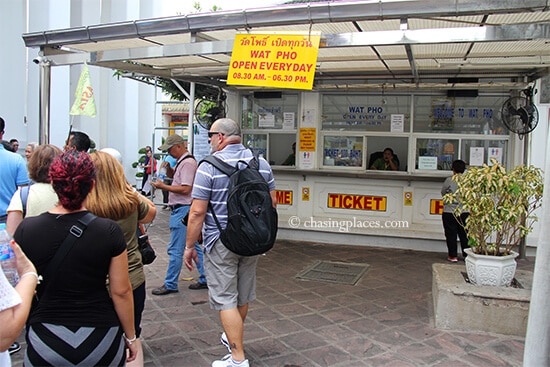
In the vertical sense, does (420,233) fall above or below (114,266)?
below

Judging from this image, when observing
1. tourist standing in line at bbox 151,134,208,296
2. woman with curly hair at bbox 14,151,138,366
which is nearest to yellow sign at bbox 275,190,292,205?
tourist standing in line at bbox 151,134,208,296

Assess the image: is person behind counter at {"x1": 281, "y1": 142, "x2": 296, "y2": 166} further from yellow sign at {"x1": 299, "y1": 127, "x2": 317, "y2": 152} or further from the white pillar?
the white pillar

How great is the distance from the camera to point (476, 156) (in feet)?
25.1

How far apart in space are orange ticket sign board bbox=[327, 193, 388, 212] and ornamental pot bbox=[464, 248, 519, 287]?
3.38 m

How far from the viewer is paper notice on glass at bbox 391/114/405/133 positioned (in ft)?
26.1

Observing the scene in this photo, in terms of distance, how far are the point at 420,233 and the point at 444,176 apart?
40.0 inches

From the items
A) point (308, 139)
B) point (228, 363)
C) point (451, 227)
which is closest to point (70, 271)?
point (228, 363)

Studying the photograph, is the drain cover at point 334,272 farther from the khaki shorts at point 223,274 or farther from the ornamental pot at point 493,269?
the khaki shorts at point 223,274

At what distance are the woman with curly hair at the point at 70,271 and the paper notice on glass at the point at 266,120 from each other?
662 cm

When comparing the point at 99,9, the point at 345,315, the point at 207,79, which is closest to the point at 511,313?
the point at 345,315

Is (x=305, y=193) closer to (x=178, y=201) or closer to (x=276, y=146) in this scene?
(x=276, y=146)

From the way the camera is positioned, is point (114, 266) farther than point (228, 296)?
No

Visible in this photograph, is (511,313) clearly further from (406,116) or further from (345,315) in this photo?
(406,116)

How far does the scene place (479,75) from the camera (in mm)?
6859
